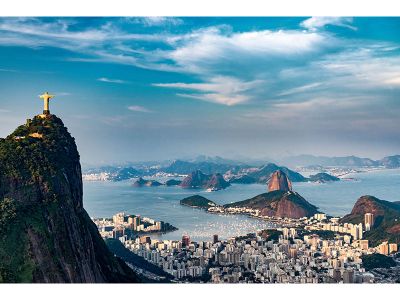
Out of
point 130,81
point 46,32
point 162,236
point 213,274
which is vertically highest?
point 46,32

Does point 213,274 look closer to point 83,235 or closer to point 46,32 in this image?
point 83,235

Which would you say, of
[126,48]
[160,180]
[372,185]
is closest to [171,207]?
[160,180]

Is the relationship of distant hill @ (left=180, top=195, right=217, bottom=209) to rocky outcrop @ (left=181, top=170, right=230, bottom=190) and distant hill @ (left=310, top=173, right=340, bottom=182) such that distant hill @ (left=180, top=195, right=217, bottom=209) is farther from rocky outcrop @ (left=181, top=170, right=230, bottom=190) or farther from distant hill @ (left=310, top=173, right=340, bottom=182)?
distant hill @ (left=310, top=173, right=340, bottom=182)

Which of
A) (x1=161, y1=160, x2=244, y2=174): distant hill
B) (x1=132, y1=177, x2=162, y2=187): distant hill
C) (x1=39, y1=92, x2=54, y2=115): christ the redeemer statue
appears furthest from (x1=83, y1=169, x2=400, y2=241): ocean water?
(x1=39, y1=92, x2=54, y2=115): christ the redeemer statue

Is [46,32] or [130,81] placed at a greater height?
[46,32]

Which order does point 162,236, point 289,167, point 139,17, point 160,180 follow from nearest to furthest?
1. point 139,17
2. point 162,236
3. point 289,167
4. point 160,180

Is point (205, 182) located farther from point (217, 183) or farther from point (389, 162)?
point (389, 162)
